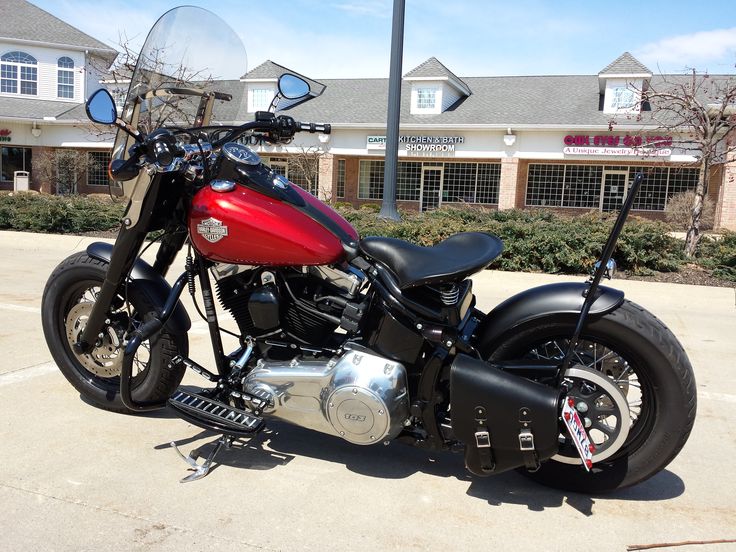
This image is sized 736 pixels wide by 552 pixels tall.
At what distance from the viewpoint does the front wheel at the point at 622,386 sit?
270cm

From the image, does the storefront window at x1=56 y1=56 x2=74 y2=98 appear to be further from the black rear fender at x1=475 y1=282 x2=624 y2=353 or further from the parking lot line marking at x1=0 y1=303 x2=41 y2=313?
the black rear fender at x1=475 y1=282 x2=624 y2=353

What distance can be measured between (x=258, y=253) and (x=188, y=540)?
1.21 metres

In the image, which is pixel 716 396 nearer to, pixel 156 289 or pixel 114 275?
pixel 156 289

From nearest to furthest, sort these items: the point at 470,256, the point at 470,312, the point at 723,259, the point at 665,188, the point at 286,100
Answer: the point at 470,256 → the point at 470,312 → the point at 286,100 → the point at 723,259 → the point at 665,188

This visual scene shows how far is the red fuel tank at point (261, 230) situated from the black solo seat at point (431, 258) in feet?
0.64

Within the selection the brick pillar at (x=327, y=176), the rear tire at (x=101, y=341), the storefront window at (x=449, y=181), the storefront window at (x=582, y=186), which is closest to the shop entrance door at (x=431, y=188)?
the storefront window at (x=449, y=181)

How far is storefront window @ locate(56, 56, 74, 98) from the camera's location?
108 feet

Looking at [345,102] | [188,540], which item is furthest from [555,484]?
[345,102]

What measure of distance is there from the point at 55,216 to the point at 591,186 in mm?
21043

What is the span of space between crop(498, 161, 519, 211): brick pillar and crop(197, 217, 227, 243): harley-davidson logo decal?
24.3 m

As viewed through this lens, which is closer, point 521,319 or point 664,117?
point 521,319

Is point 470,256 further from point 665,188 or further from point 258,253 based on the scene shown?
point 665,188

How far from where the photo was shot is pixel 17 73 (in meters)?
32.5

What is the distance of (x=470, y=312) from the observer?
3129 mm
